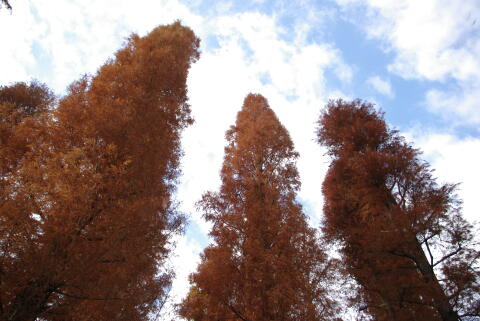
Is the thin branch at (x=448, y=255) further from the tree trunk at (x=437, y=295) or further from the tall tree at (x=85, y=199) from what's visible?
the tall tree at (x=85, y=199)

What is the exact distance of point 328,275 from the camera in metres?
7.31

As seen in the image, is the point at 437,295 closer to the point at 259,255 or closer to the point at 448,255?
the point at 448,255

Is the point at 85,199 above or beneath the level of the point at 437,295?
above

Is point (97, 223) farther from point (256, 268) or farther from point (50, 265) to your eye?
point (256, 268)

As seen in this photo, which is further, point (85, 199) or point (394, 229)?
point (394, 229)

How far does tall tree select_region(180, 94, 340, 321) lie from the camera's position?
6223mm

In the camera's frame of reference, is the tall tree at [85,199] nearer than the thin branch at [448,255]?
Yes

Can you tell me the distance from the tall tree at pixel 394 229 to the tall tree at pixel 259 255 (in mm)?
1681

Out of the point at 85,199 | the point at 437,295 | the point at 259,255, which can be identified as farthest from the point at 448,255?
the point at 85,199

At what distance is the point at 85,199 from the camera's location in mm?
4332

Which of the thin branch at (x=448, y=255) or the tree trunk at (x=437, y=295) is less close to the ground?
the thin branch at (x=448, y=255)

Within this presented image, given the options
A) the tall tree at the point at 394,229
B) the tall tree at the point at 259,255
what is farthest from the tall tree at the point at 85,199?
the tall tree at the point at 394,229

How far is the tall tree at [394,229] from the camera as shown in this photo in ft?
21.3

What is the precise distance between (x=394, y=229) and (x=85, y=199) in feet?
22.1
